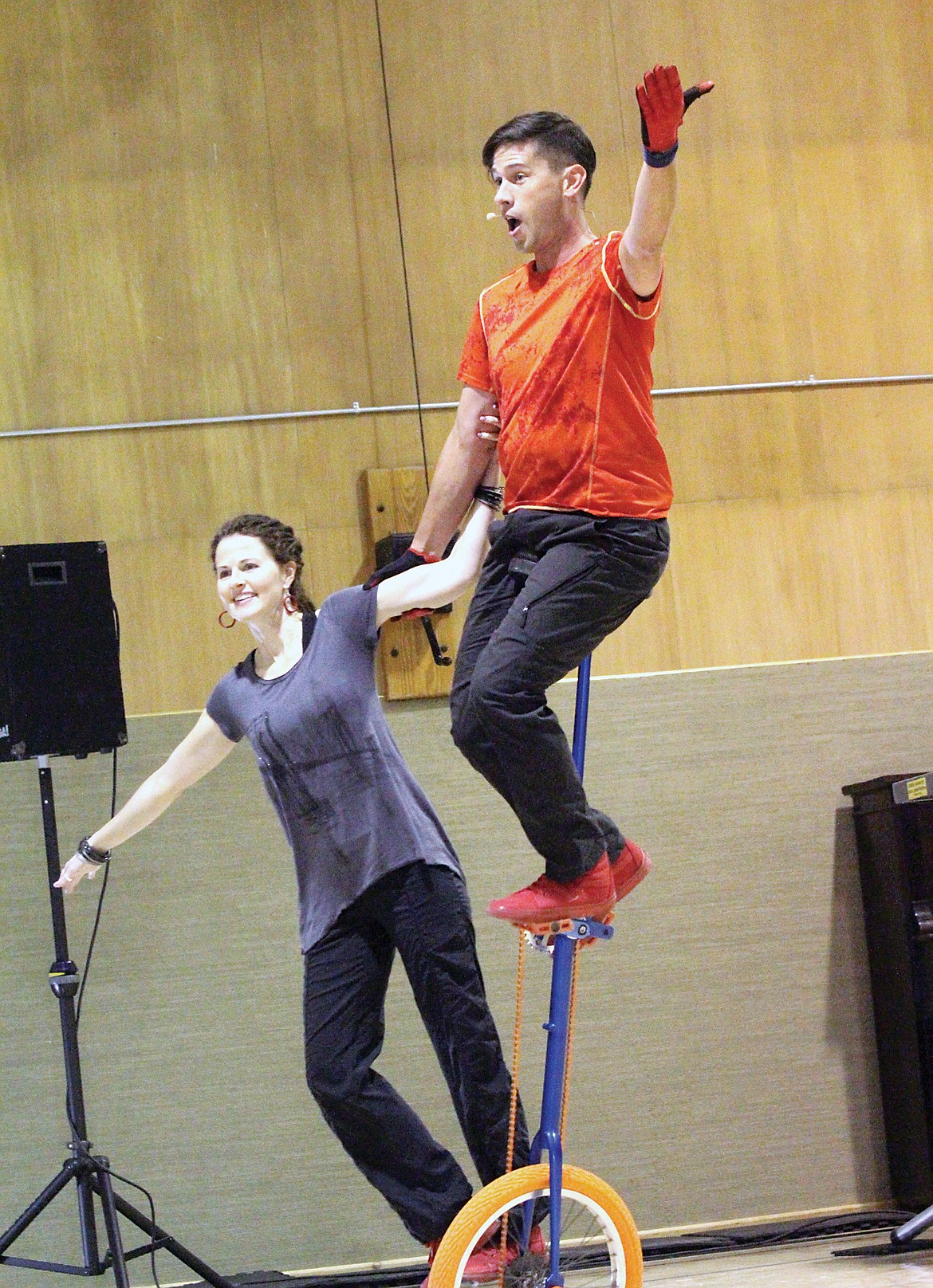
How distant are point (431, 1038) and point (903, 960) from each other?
186 centimetres

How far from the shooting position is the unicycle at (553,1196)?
236cm

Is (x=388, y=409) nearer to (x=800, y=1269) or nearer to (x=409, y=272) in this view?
(x=409, y=272)

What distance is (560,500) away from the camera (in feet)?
7.80

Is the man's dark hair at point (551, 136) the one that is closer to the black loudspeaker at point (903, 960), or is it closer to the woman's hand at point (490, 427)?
the woman's hand at point (490, 427)

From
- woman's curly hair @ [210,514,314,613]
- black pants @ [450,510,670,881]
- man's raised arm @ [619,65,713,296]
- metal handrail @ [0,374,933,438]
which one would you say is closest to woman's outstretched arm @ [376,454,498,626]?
black pants @ [450,510,670,881]

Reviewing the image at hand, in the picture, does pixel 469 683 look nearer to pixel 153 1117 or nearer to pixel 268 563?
pixel 268 563

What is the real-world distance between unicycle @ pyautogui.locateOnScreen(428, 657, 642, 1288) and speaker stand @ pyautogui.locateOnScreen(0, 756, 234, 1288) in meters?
0.93

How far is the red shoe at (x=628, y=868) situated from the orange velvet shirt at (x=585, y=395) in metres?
0.59

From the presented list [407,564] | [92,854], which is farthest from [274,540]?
[92,854]

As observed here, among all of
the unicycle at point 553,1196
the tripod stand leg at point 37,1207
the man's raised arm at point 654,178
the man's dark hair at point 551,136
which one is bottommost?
the tripod stand leg at point 37,1207

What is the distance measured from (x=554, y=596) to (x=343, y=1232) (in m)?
2.35

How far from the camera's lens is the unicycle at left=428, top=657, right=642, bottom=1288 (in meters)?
2.36

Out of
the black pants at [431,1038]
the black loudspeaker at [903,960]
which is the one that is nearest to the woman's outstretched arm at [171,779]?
the black pants at [431,1038]

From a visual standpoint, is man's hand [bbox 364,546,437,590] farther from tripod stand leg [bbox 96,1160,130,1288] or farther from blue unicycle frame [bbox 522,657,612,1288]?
tripod stand leg [bbox 96,1160,130,1288]
